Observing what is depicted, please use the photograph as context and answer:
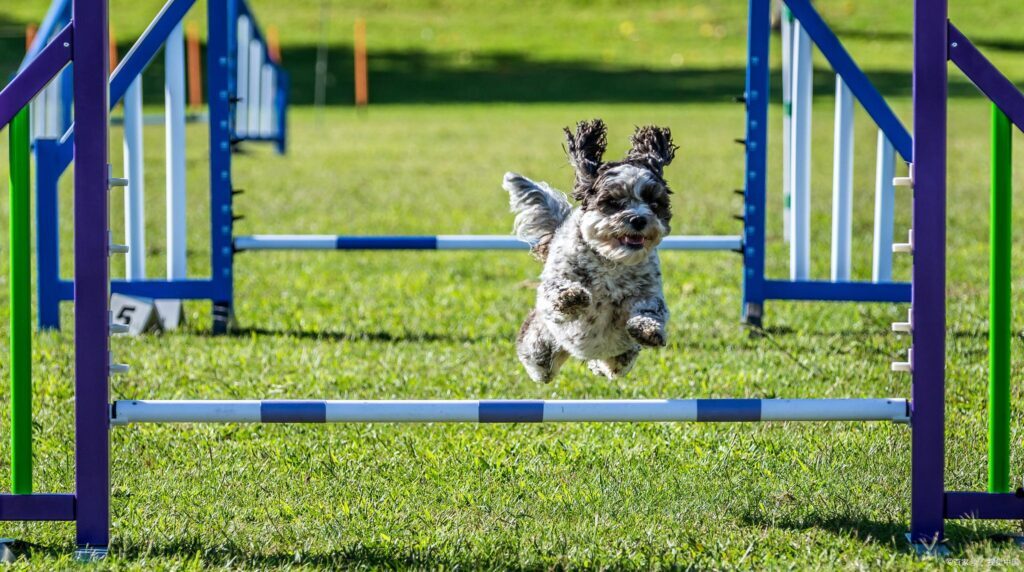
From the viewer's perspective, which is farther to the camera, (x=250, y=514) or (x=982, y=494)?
(x=250, y=514)

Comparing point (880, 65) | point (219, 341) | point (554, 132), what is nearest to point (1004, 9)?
point (880, 65)

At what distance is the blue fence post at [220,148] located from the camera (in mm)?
7551

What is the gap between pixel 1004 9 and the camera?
42.1 metres

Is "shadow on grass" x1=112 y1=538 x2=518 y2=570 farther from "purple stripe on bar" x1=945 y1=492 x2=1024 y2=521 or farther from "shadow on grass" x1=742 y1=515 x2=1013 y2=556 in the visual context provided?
"purple stripe on bar" x1=945 y1=492 x2=1024 y2=521

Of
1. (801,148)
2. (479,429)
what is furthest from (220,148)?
(801,148)

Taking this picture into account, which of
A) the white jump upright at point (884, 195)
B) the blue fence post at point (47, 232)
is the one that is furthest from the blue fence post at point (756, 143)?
the blue fence post at point (47, 232)

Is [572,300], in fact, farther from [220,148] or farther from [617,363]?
[220,148]

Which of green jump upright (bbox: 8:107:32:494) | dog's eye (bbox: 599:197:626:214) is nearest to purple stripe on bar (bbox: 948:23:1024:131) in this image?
dog's eye (bbox: 599:197:626:214)

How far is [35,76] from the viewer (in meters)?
4.06

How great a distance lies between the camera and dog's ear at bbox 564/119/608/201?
174 inches

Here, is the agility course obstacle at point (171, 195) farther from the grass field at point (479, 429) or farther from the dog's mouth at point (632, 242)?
the dog's mouth at point (632, 242)

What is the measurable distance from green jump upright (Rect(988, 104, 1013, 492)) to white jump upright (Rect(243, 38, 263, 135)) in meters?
10.7

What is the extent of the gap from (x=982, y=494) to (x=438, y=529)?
5.33 ft

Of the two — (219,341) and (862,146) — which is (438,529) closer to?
(219,341)
